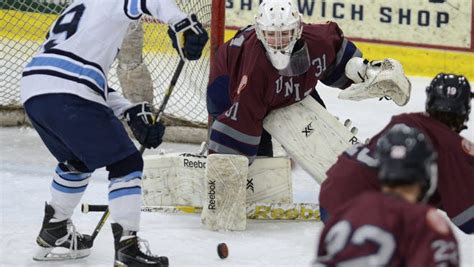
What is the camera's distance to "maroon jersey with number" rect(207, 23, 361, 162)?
4.14 m

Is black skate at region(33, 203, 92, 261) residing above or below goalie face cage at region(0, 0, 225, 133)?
below

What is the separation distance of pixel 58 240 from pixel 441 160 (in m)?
1.28

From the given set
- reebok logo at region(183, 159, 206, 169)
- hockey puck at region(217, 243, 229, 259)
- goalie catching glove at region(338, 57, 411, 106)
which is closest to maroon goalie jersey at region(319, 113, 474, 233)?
hockey puck at region(217, 243, 229, 259)

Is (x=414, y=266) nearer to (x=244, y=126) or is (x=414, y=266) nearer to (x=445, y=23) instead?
(x=244, y=126)

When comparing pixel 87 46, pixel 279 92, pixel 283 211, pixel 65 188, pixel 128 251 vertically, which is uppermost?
pixel 87 46

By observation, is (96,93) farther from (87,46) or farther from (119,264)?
(119,264)

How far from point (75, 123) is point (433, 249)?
149cm

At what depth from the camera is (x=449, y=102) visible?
304 centimetres

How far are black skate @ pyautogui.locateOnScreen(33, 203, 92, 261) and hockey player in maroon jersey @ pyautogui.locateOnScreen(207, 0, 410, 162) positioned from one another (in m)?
0.63

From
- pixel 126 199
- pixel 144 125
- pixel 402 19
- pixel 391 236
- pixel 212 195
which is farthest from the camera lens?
pixel 402 19

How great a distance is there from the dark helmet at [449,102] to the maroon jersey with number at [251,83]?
1091mm

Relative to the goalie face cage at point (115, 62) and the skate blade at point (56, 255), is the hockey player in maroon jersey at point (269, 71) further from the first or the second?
the goalie face cage at point (115, 62)

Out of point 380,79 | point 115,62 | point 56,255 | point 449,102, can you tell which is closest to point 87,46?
point 56,255

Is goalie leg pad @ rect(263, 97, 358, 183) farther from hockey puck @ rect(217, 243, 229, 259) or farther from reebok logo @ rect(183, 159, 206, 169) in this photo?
hockey puck @ rect(217, 243, 229, 259)
